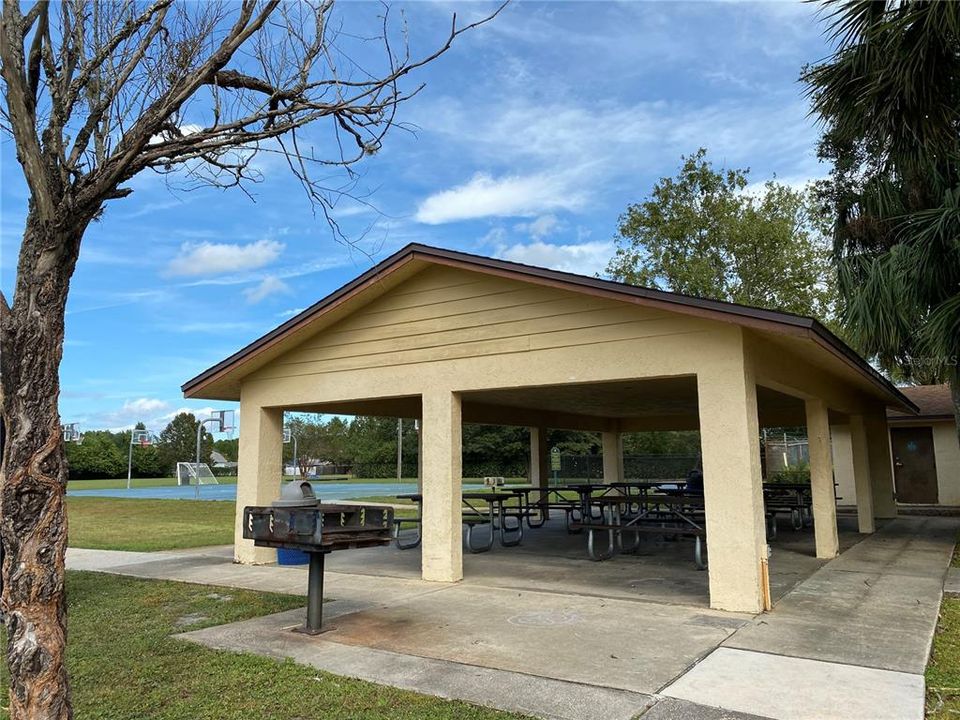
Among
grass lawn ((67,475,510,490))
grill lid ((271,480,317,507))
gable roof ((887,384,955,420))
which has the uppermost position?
gable roof ((887,384,955,420))

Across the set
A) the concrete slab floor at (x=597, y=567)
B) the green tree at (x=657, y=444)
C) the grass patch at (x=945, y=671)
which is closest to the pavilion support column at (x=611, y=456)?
the concrete slab floor at (x=597, y=567)

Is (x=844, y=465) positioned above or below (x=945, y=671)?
above

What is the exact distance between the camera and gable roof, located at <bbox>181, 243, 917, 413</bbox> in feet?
20.5

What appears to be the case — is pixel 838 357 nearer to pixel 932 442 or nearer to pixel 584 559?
pixel 584 559

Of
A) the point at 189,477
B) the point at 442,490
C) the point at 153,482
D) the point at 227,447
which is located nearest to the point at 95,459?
the point at 153,482

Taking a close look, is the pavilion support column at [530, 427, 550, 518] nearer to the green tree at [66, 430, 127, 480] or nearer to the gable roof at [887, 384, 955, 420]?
the gable roof at [887, 384, 955, 420]

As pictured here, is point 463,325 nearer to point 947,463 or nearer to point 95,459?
point 947,463

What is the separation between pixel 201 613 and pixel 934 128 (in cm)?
1039

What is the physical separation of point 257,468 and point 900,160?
1048cm

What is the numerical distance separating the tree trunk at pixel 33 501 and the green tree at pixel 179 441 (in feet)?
222

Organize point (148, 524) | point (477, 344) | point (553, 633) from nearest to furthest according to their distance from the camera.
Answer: point (553, 633)
point (477, 344)
point (148, 524)

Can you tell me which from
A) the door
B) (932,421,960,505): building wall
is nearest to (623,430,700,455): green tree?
the door

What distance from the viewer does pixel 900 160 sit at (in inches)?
360

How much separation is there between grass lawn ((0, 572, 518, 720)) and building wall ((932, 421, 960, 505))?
20.7m
